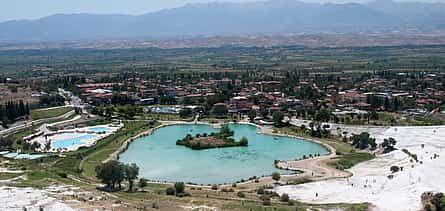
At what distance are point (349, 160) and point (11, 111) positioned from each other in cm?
2744

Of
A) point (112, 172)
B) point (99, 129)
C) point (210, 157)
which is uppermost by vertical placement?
point (112, 172)

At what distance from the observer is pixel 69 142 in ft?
141

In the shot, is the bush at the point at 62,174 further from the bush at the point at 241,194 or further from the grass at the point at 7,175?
the bush at the point at 241,194

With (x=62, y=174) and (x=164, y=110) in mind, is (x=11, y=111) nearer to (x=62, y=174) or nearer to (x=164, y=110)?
(x=164, y=110)

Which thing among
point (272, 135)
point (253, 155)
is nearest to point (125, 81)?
point (272, 135)

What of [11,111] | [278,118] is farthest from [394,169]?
[11,111]

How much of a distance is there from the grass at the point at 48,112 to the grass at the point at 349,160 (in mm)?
26398

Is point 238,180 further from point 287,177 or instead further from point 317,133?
point 317,133

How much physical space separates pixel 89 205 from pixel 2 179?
23.5 feet

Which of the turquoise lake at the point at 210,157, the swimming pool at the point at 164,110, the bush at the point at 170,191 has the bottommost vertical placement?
the turquoise lake at the point at 210,157

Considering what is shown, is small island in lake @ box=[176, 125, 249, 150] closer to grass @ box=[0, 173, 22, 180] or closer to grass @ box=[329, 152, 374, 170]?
grass @ box=[329, 152, 374, 170]

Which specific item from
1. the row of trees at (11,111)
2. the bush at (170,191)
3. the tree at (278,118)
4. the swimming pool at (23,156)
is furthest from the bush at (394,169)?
the row of trees at (11,111)

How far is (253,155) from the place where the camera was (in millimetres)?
38750

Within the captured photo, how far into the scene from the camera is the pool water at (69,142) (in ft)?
137
